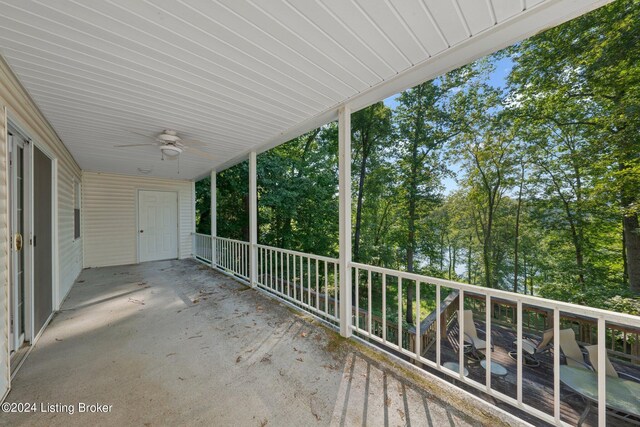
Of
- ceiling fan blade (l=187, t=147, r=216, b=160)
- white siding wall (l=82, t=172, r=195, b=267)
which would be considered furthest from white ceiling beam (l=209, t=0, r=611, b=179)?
white siding wall (l=82, t=172, r=195, b=267)

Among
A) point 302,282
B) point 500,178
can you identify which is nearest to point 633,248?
point 500,178

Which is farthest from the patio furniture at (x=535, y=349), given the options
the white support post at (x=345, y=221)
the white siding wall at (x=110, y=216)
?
the white siding wall at (x=110, y=216)

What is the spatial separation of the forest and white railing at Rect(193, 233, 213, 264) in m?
1.75

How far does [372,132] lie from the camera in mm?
8414

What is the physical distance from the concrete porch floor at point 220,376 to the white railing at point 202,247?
296 centimetres

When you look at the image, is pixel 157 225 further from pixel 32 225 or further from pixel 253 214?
pixel 32 225

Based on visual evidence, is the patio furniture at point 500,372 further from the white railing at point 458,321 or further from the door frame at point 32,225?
the door frame at point 32,225

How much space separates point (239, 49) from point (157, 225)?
6.33 m

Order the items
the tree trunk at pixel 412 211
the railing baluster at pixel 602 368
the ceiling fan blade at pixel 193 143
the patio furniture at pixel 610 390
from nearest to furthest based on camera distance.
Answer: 1. the railing baluster at pixel 602 368
2. the patio furniture at pixel 610 390
3. the ceiling fan blade at pixel 193 143
4. the tree trunk at pixel 412 211

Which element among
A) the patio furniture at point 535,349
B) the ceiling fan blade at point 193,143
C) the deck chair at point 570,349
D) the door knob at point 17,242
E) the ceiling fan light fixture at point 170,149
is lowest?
the patio furniture at point 535,349

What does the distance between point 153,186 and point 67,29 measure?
5.76 meters

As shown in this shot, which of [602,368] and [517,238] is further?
[517,238]

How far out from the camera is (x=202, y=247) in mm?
6449

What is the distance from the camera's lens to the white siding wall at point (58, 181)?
5.68 feet
